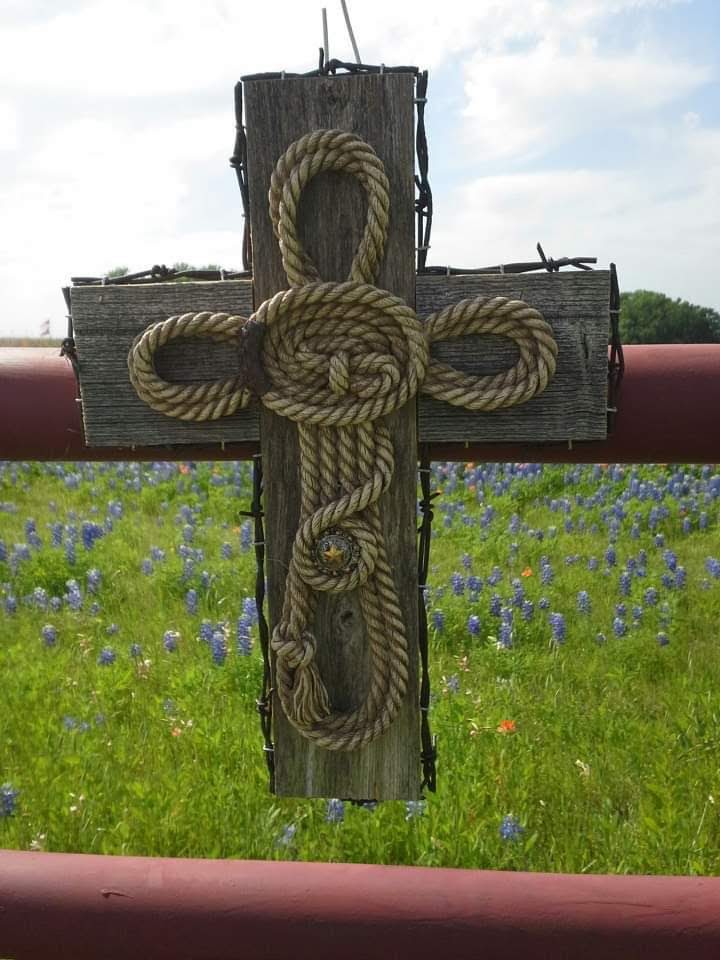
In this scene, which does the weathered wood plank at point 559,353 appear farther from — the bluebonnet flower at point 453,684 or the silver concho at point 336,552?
the bluebonnet flower at point 453,684

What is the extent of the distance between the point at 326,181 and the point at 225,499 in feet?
17.3

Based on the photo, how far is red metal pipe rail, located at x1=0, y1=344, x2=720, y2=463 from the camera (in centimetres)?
127

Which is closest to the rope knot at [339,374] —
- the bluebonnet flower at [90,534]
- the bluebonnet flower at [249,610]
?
the bluebonnet flower at [249,610]

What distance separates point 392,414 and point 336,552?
0.68 feet

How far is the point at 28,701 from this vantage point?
3.25 meters

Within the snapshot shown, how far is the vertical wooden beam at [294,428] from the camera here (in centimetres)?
122

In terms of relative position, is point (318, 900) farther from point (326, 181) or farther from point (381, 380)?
point (326, 181)

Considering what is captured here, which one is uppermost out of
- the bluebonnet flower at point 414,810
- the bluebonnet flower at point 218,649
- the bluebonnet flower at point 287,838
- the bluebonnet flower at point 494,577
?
the bluebonnet flower at point 494,577

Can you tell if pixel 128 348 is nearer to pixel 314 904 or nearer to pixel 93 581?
pixel 314 904

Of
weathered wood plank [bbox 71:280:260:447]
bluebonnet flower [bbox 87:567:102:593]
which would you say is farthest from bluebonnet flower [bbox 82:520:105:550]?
weathered wood plank [bbox 71:280:260:447]

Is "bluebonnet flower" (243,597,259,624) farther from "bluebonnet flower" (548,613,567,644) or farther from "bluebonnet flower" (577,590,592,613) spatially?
"bluebonnet flower" (577,590,592,613)

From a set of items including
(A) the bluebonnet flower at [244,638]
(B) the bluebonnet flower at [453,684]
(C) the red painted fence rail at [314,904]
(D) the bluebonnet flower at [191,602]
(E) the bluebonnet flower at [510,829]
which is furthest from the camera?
(D) the bluebonnet flower at [191,602]

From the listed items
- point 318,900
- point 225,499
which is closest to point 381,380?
point 318,900

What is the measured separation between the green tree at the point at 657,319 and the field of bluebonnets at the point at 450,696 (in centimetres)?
523
